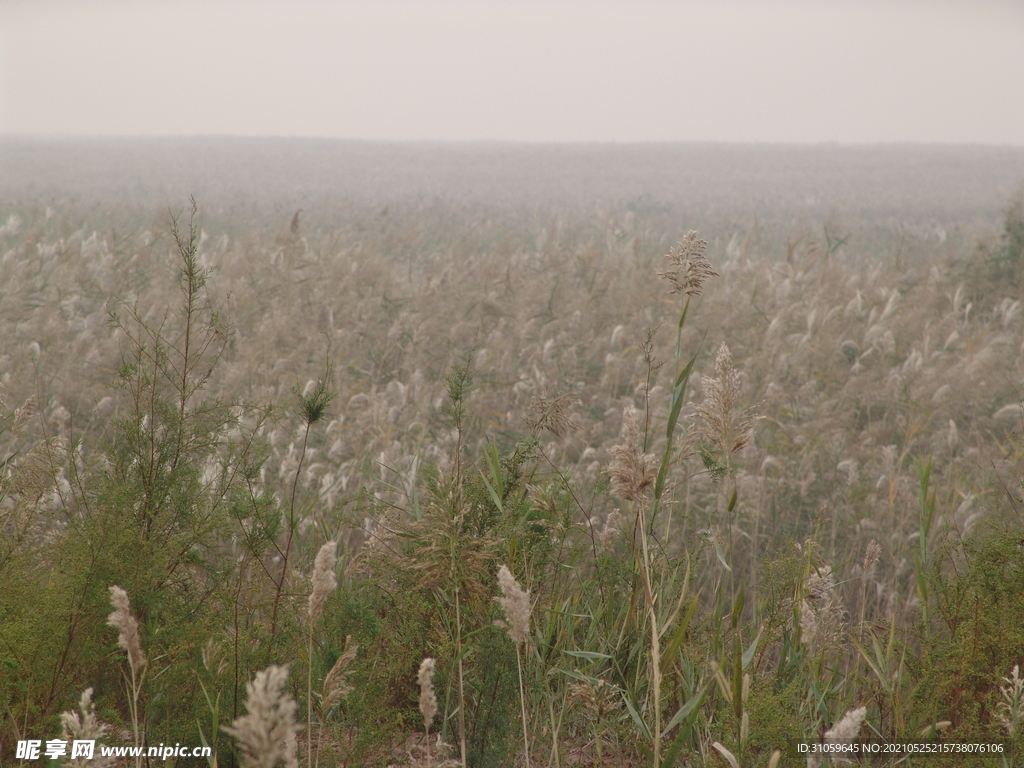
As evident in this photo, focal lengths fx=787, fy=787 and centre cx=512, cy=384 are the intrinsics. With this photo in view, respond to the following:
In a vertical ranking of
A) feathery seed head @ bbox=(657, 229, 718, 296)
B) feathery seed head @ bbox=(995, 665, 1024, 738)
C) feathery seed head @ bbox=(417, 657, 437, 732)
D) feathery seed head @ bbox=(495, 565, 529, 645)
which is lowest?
feathery seed head @ bbox=(995, 665, 1024, 738)

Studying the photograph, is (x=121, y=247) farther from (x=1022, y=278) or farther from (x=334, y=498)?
(x=1022, y=278)

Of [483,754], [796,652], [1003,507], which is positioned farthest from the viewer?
[1003,507]

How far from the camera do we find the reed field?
1.93 metres

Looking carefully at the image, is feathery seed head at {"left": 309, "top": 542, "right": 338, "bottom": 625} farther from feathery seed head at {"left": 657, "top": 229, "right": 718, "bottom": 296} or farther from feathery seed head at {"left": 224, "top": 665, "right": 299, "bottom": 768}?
feathery seed head at {"left": 657, "top": 229, "right": 718, "bottom": 296}

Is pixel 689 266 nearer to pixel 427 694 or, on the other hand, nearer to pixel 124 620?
pixel 427 694

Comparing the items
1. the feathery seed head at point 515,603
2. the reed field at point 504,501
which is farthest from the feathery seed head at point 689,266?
the feathery seed head at point 515,603

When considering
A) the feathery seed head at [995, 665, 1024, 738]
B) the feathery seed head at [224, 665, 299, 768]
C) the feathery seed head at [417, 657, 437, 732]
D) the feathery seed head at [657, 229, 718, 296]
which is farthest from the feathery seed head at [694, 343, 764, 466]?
the feathery seed head at [224, 665, 299, 768]

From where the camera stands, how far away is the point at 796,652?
2.24 meters

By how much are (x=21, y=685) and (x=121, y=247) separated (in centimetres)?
789

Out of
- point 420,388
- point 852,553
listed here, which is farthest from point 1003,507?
point 420,388

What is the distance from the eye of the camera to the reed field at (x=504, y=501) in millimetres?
1930

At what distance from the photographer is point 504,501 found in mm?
2479

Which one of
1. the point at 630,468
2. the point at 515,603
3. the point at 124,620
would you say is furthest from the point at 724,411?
the point at 124,620

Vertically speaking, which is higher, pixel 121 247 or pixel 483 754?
pixel 121 247
